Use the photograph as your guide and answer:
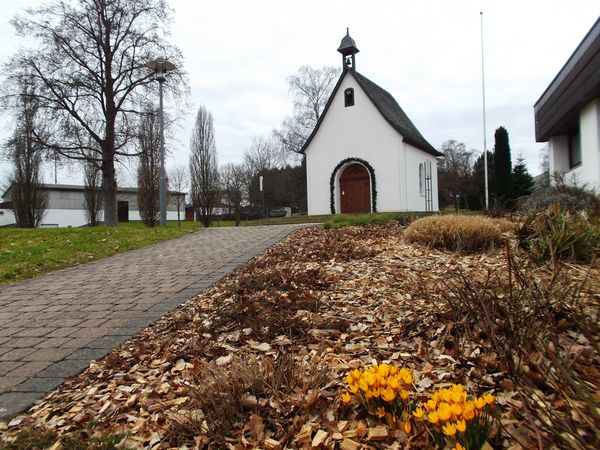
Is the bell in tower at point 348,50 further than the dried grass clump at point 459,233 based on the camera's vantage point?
Yes

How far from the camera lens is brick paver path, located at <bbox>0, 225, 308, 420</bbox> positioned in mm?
2928

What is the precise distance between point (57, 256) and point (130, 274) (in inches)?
115

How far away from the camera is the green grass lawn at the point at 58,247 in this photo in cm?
736

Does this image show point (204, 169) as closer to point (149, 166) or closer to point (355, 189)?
point (149, 166)

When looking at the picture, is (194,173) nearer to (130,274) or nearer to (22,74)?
(22,74)

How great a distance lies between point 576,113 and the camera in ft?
49.0

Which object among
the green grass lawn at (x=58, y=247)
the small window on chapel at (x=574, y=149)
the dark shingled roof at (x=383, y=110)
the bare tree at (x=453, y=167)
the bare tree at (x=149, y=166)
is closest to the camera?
the green grass lawn at (x=58, y=247)

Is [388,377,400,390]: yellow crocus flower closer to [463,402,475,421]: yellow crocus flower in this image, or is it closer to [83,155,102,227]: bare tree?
[463,402,475,421]: yellow crocus flower

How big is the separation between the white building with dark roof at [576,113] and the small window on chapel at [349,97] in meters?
8.67

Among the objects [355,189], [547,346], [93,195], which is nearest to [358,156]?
[355,189]

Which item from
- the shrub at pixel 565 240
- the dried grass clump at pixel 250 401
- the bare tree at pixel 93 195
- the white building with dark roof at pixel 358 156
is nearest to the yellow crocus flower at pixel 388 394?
the dried grass clump at pixel 250 401

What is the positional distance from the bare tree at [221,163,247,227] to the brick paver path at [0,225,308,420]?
27.5 metres

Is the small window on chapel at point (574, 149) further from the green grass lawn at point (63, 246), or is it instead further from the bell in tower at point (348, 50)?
the green grass lawn at point (63, 246)

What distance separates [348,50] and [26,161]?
66.8 feet
